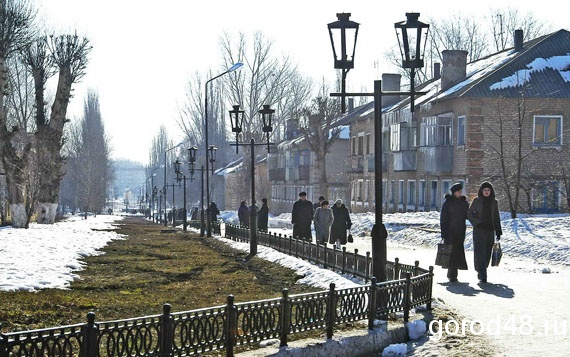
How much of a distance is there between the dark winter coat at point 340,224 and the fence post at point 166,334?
41.2 ft

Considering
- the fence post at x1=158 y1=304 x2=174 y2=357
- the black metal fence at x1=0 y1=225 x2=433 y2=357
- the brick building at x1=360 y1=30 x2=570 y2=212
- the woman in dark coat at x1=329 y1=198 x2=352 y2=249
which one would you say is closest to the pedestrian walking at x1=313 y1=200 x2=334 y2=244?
the woman in dark coat at x1=329 y1=198 x2=352 y2=249

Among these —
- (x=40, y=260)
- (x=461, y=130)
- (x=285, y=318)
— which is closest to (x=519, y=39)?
(x=461, y=130)

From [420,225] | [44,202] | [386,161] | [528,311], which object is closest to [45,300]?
[528,311]

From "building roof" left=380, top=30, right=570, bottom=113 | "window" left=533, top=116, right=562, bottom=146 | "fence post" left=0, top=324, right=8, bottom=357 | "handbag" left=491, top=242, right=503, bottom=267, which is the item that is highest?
"building roof" left=380, top=30, right=570, bottom=113

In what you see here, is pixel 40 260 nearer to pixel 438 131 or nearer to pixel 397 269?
pixel 397 269

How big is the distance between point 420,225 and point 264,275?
1499cm

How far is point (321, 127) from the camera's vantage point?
2000 inches

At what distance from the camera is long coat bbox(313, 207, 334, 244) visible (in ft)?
67.1

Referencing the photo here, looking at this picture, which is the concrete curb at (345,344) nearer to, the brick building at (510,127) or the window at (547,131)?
the brick building at (510,127)

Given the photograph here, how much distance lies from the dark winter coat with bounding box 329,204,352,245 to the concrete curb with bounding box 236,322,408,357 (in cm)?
972

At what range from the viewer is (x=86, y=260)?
2008cm

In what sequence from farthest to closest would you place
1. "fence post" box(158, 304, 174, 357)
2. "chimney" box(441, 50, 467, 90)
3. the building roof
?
"chimney" box(441, 50, 467, 90)
the building roof
"fence post" box(158, 304, 174, 357)

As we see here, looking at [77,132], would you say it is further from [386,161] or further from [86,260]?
[86,260]

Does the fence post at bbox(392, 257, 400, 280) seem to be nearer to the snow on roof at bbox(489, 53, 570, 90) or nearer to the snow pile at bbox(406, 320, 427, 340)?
the snow pile at bbox(406, 320, 427, 340)
